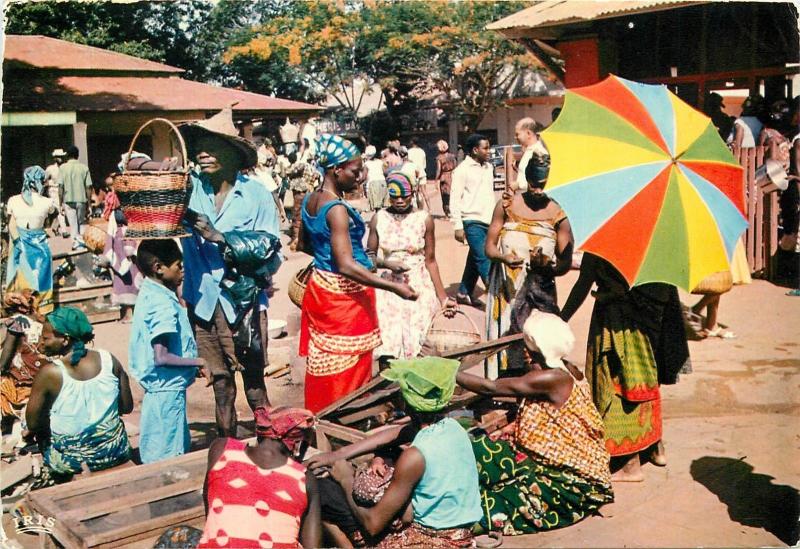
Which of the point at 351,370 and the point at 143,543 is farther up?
the point at 351,370

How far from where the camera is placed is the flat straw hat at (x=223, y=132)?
4.96m

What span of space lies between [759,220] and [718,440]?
5095 millimetres

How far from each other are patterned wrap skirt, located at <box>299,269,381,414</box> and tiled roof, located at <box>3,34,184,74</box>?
924cm

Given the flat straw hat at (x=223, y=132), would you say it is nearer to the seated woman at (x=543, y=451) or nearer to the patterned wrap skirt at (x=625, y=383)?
the seated woman at (x=543, y=451)

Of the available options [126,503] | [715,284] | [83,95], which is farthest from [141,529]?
[83,95]

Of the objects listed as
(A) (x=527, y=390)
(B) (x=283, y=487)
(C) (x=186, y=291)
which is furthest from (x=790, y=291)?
(B) (x=283, y=487)

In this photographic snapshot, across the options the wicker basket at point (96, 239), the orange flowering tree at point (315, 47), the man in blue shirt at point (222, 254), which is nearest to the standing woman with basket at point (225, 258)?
the man in blue shirt at point (222, 254)

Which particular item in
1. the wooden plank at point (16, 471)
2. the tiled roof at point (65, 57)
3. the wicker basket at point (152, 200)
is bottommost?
the wooden plank at point (16, 471)

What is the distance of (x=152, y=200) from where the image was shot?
4.27 m

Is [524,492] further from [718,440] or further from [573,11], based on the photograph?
[573,11]

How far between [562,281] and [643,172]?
6151 millimetres

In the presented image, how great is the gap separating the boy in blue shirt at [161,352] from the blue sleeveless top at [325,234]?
0.77m

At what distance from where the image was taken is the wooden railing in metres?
9.38

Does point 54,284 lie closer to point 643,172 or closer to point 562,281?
point 562,281
